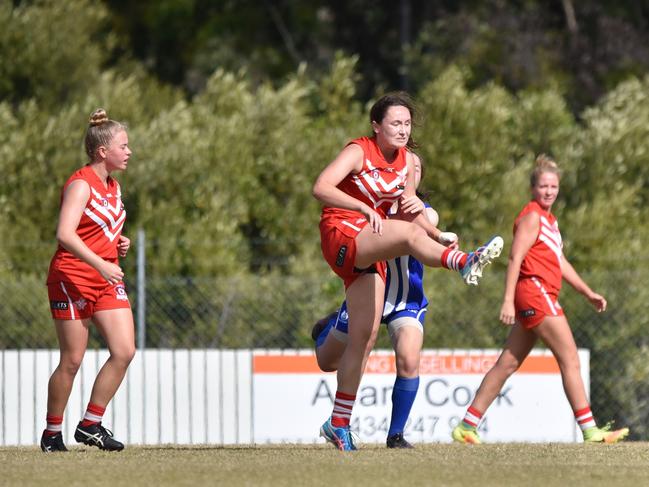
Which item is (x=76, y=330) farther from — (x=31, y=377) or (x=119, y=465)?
(x=31, y=377)

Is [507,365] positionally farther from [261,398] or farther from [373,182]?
[261,398]

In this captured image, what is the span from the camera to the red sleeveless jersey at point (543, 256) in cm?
855

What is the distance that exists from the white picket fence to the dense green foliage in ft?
8.04

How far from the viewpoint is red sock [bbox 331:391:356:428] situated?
23.5 ft

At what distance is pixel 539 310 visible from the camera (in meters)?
8.42

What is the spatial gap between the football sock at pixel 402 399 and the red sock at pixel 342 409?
32cm

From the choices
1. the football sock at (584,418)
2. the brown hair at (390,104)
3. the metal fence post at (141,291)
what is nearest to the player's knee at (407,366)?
the brown hair at (390,104)

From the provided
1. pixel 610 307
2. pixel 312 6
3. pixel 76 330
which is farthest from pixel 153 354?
pixel 312 6

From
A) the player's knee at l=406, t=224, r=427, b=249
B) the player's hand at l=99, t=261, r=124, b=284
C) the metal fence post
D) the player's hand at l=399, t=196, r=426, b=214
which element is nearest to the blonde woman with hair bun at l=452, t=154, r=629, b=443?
the player's hand at l=399, t=196, r=426, b=214

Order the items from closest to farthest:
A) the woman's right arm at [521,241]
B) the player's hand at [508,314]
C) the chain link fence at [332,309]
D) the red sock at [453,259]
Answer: the red sock at [453,259] < the player's hand at [508,314] < the woman's right arm at [521,241] < the chain link fence at [332,309]

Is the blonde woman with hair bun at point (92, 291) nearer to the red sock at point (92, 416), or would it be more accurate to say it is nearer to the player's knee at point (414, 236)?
the red sock at point (92, 416)

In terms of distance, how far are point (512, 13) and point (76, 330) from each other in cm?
2106

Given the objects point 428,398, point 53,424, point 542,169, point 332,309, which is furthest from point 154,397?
point 542,169

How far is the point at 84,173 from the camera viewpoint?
718 centimetres
